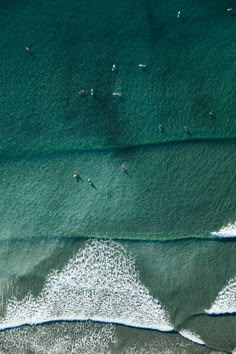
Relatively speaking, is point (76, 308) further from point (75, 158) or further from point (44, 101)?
point (44, 101)

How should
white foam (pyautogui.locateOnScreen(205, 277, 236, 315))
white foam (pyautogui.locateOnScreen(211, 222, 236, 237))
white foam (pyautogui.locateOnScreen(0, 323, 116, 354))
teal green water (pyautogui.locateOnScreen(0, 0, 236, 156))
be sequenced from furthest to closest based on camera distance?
teal green water (pyautogui.locateOnScreen(0, 0, 236, 156))
white foam (pyautogui.locateOnScreen(0, 323, 116, 354))
white foam (pyautogui.locateOnScreen(211, 222, 236, 237))
white foam (pyautogui.locateOnScreen(205, 277, 236, 315))

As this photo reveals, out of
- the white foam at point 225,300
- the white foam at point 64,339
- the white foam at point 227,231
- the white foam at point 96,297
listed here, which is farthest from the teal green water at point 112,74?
the white foam at point 64,339

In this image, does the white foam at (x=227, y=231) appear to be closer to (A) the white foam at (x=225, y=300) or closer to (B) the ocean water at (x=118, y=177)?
(B) the ocean water at (x=118, y=177)

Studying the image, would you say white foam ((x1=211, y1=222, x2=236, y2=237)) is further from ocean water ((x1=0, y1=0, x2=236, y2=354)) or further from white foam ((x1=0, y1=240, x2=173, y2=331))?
white foam ((x1=0, y1=240, x2=173, y2=331))

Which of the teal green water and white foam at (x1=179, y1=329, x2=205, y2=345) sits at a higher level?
the teal green water

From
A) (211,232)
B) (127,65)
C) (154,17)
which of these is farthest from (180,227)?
(154,17)

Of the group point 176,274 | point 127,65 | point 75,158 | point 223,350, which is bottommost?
point 223,350

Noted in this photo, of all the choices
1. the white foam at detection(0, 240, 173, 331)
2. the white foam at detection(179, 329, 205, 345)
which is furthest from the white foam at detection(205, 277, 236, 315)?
the white foam at detection(0, 240, 173, 331)
